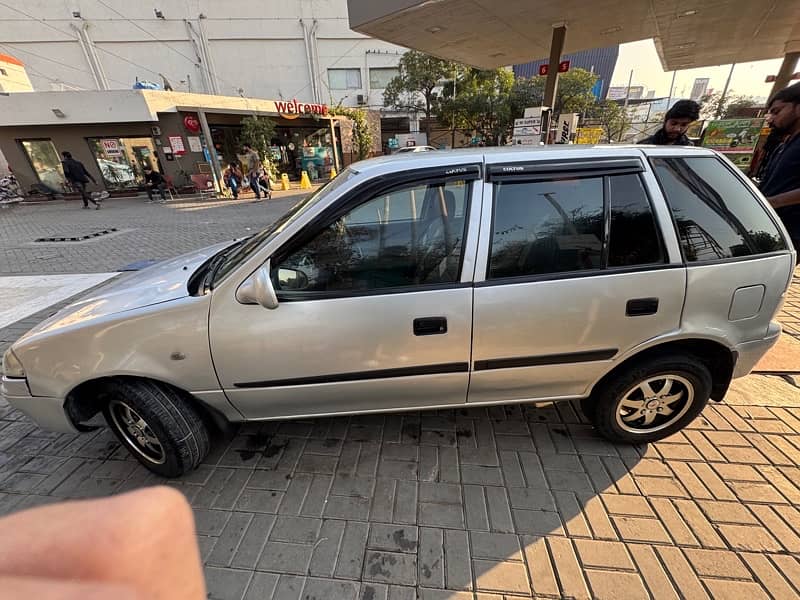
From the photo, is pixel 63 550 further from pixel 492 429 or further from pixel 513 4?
pixel 513 4

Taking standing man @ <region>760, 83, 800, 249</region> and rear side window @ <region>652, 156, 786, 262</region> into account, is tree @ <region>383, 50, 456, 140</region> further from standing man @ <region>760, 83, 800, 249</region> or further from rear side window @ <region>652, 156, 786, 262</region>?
rear side window @ <region>652, 156, 786, 262</region>

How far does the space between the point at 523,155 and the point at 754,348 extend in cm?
185

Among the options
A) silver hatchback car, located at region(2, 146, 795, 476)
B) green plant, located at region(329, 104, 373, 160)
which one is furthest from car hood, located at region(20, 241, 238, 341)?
green plant, located at region(329, 104, 373, 160)

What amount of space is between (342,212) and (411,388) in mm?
1083

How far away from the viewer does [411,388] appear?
Answer: 82.2 inches

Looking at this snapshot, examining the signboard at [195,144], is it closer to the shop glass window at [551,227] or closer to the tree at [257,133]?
the tree at [257,133]

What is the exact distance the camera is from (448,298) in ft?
6.13

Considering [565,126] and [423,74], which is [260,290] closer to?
[565,126]

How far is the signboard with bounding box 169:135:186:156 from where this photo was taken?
16125 millimetres

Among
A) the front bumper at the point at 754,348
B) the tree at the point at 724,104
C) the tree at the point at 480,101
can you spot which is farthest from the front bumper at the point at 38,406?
the tree at the point at 724,104

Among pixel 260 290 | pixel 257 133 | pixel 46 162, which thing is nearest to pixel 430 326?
pixel 260 290

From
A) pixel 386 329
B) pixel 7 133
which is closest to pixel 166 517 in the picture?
pixel 386 329

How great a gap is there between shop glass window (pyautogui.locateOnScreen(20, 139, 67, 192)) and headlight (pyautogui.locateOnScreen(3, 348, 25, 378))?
20899 mm

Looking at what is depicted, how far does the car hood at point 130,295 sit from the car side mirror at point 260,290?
41cm
